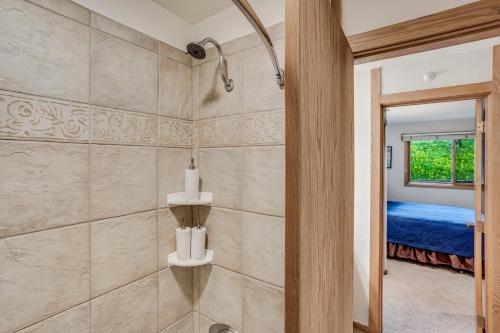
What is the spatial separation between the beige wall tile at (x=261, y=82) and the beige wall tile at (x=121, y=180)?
0.49m

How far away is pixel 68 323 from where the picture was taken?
0.79 metres

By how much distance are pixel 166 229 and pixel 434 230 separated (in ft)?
11.9

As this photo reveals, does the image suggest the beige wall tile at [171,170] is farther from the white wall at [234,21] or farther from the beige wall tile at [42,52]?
the white wall at [234,21]

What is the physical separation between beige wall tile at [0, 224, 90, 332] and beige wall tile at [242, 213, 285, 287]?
60 centimetres

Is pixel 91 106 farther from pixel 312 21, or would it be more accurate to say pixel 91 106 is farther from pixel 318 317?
pixel 318 317

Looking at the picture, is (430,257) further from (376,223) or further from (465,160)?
(465,160)

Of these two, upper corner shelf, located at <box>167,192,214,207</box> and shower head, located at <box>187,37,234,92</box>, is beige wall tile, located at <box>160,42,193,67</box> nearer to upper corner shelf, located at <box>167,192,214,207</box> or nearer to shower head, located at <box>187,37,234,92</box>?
shower head, located at <box>187,37,234,92</box>

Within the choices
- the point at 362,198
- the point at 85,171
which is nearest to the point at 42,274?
the point at 85,171

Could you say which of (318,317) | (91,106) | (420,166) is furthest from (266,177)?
(420,166)

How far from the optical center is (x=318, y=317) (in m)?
0.58

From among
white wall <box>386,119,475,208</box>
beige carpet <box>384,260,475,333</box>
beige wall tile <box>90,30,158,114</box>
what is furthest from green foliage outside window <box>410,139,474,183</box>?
beige wall tile <box>90,30,158,114</box>

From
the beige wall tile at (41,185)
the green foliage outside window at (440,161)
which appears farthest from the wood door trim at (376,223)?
the green foliage outside window at (440,161)

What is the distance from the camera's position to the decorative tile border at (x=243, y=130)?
95cm

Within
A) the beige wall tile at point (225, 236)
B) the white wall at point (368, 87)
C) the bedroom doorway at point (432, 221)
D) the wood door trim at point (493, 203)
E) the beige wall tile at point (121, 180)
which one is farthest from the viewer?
the bedroom doorway at point (432, 221)
